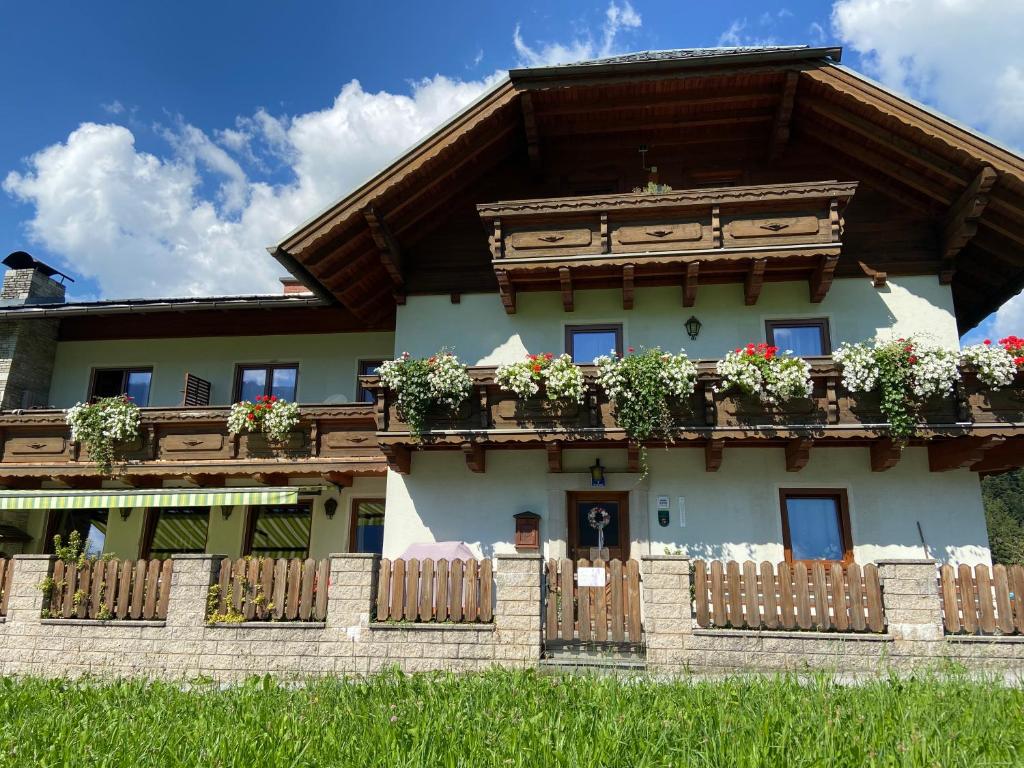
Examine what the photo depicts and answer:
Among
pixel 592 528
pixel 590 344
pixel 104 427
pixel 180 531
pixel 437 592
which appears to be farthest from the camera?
pixel 180 531

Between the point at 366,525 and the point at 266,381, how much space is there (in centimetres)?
410

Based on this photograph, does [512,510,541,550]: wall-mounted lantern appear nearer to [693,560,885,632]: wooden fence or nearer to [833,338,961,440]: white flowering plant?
[693,560,885,632]: wooden fence

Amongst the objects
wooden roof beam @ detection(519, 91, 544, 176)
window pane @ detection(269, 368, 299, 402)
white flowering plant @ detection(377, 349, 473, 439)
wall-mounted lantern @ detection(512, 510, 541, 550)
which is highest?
wooden roof beam @ detection(519, 91, 544, 176)

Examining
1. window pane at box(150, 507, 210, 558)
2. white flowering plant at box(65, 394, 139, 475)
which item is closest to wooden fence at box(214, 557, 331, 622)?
white flowering plant at box(65, 394, 139, 475)

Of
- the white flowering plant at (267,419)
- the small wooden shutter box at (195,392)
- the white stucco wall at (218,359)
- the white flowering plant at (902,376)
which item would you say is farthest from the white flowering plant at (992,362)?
the small wooden shutter box at (195,392)

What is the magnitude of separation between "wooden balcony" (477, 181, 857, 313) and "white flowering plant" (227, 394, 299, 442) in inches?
177

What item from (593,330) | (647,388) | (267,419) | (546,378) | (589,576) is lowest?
(589,576)

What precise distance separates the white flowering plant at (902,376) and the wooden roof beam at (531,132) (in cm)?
668

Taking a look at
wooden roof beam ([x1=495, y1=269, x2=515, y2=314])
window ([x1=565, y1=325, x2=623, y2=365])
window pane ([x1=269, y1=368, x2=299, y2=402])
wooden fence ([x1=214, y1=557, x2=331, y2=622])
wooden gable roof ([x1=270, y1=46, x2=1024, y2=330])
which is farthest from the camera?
window pane ([x1=269, y1=368, x2=299, y2=402])

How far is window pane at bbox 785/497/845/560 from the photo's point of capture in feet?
38.8

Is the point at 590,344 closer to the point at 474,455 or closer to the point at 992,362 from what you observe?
the point at 474,455

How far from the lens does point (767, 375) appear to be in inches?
431

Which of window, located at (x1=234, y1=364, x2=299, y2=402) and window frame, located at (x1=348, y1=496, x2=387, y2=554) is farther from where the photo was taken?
window, located at (x1=234, y1=364, x2=299, y2=402)

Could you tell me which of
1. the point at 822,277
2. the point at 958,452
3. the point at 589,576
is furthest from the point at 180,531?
the point at 958,452
